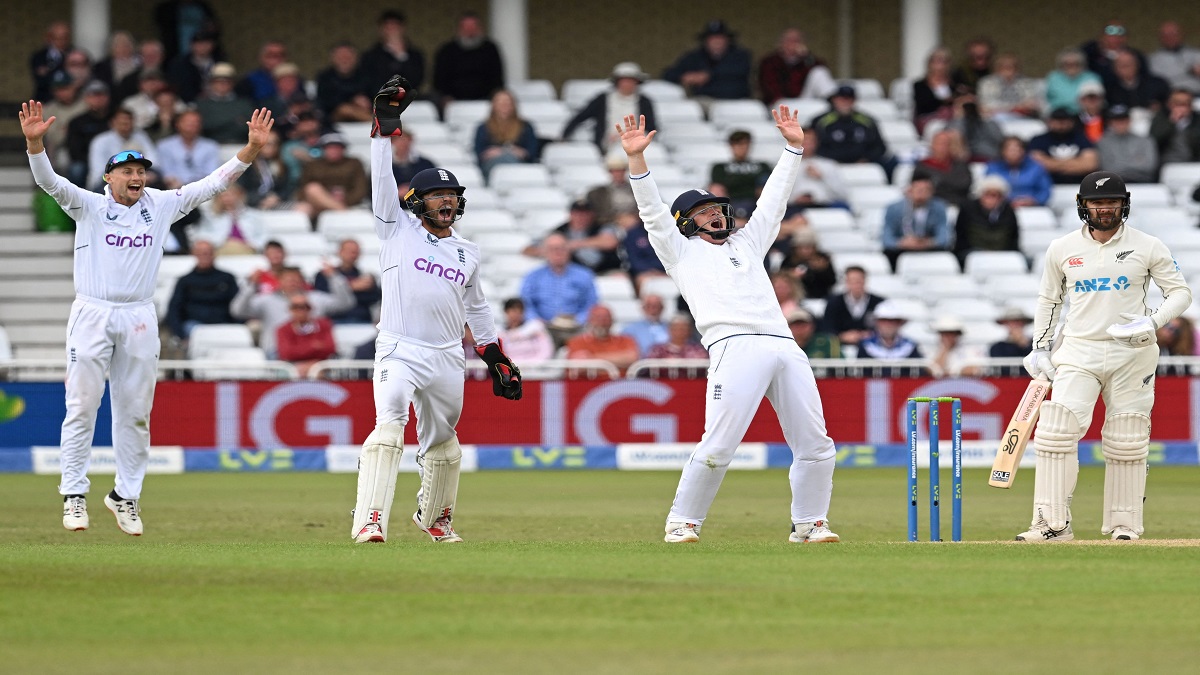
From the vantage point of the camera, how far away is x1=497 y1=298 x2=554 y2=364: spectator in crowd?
1856 cm

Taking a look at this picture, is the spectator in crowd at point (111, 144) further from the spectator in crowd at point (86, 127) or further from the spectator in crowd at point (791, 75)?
the spectator in crowd at point (791, 75)

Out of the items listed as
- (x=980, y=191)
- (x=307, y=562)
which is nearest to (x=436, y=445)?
(x=307, y=562)

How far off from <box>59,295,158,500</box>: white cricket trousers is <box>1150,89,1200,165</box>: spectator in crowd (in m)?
15.3

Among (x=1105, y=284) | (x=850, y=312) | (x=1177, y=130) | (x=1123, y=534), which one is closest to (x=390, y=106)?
(x=1105, y=284)

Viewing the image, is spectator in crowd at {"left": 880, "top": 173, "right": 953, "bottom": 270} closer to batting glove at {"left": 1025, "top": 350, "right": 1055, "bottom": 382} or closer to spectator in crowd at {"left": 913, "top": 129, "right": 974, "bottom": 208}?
spectator in crowd at {"left": 913, "top": 129, "right": 974, "bottom": 208}

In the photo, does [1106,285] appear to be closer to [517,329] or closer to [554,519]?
[554,519]

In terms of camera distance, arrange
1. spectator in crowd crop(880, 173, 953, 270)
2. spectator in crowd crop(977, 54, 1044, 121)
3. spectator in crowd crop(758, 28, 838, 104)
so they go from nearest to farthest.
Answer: spectator in crowd crop(880, 173, 953, 270), spectator in crowd crop(758, 28, 838, 104), spectator in crowd crop(977, 54, 1044, 121)

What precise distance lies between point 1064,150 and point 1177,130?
1534mm

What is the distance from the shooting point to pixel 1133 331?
10.5 metres

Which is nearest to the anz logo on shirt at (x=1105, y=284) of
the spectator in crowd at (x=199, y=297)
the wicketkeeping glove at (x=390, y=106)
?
the wicketkeeping glove at (x=390, y=106)

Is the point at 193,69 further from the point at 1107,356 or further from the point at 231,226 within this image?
the point at 1107,356

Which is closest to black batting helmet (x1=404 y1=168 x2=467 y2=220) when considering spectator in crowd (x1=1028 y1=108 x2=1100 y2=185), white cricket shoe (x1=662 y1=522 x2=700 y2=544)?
white cricket shoe (x1=662 y1=522 x2=700 y2=544)

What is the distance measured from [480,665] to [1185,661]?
2413 millimetres

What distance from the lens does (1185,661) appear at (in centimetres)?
630
